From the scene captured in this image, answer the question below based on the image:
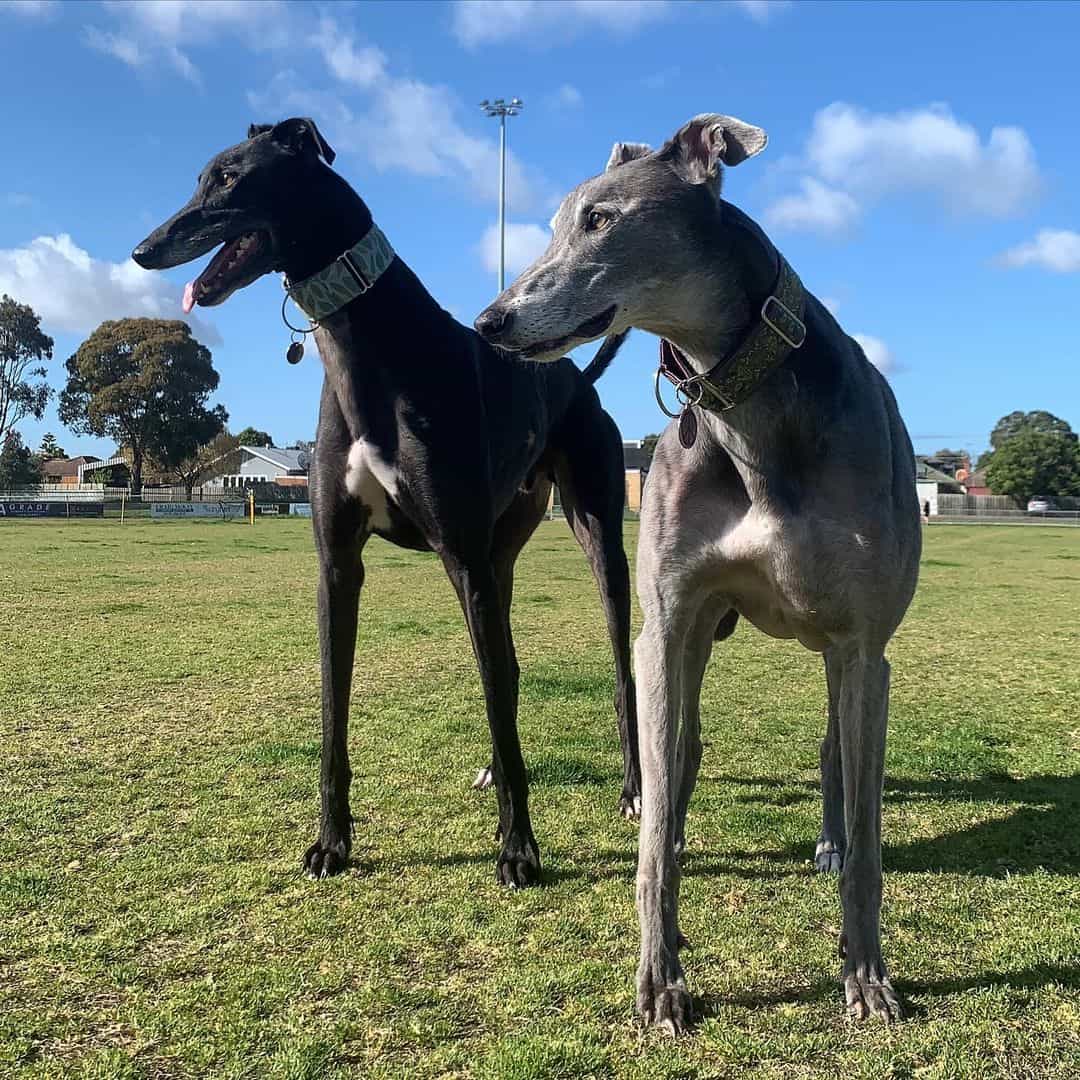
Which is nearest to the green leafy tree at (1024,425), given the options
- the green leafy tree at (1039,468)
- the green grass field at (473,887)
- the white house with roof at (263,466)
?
the green leafy tree at (1039,468)

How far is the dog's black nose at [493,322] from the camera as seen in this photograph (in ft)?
7.18

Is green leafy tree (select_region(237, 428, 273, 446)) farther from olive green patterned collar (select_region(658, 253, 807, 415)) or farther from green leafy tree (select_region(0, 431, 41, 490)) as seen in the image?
olive green patterned collar (select_region(658, 253, 807, 415))

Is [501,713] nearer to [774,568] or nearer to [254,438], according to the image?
[774,568]

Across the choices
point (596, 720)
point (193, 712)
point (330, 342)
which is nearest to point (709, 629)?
point (330, 342)

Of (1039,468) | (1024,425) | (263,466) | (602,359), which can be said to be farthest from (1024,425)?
(602,359)

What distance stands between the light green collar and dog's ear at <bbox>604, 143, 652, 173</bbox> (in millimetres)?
1119

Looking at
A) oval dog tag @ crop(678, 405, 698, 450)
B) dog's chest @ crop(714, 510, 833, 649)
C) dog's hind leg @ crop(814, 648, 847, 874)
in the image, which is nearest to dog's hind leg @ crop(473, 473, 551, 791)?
dog's hind leg @ crop(814, 648, 847, 874)

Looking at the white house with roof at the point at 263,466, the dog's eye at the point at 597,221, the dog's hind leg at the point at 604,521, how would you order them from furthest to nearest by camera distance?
1. the white house with roof at the point at 263,466
2. the dog's hind leg at the point at 604,521
3. the dog's eye at the point at 597,221

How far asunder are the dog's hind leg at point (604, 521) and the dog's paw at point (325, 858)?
131 centimetres

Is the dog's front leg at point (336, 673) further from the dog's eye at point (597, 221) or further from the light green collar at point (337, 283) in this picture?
the dog's eye at point (597, 221)

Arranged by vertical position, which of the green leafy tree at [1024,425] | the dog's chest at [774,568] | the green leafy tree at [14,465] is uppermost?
the green leafy tree at [1024,425]

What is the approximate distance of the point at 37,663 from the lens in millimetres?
7191

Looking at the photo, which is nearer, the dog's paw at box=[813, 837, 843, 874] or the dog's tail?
the dog's paw at box=[813, 837, 843, 874]

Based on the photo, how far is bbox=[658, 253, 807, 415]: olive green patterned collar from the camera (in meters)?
2.40
